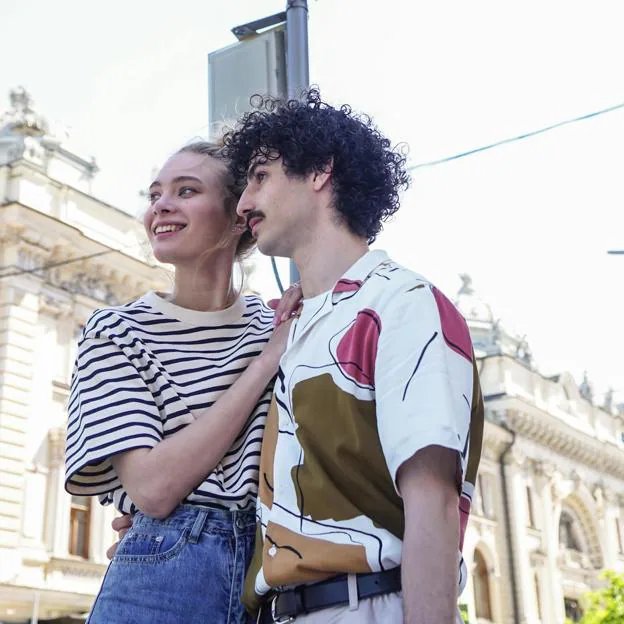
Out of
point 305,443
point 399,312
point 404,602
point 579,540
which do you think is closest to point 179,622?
point 305,443

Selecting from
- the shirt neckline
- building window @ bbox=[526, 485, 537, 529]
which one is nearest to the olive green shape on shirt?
the shirt neckline

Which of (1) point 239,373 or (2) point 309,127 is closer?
(2) point 309,127

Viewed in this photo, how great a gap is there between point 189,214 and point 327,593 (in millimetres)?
1175

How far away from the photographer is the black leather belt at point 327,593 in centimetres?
181

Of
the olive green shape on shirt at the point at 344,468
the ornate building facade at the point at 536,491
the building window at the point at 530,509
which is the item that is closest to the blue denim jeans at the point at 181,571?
the olive green shape on shirt at the point at 344,468

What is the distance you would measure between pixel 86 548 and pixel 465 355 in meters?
16.6

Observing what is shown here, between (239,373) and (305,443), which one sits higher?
(239,373)

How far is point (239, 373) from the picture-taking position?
2.52 metres

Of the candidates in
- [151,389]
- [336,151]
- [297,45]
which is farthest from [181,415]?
[297,45]

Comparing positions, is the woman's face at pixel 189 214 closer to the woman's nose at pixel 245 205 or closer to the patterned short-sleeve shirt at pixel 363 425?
the woman's nose at pixel 245 205

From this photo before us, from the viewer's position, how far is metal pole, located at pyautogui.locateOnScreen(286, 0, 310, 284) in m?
4.03

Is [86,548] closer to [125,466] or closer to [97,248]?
[97,248]

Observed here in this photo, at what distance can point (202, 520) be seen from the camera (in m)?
2.25

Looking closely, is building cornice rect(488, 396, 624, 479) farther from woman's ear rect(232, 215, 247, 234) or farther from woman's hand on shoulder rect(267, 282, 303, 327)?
woman's hand on shoulder rect(267, 282, 303, 327)
